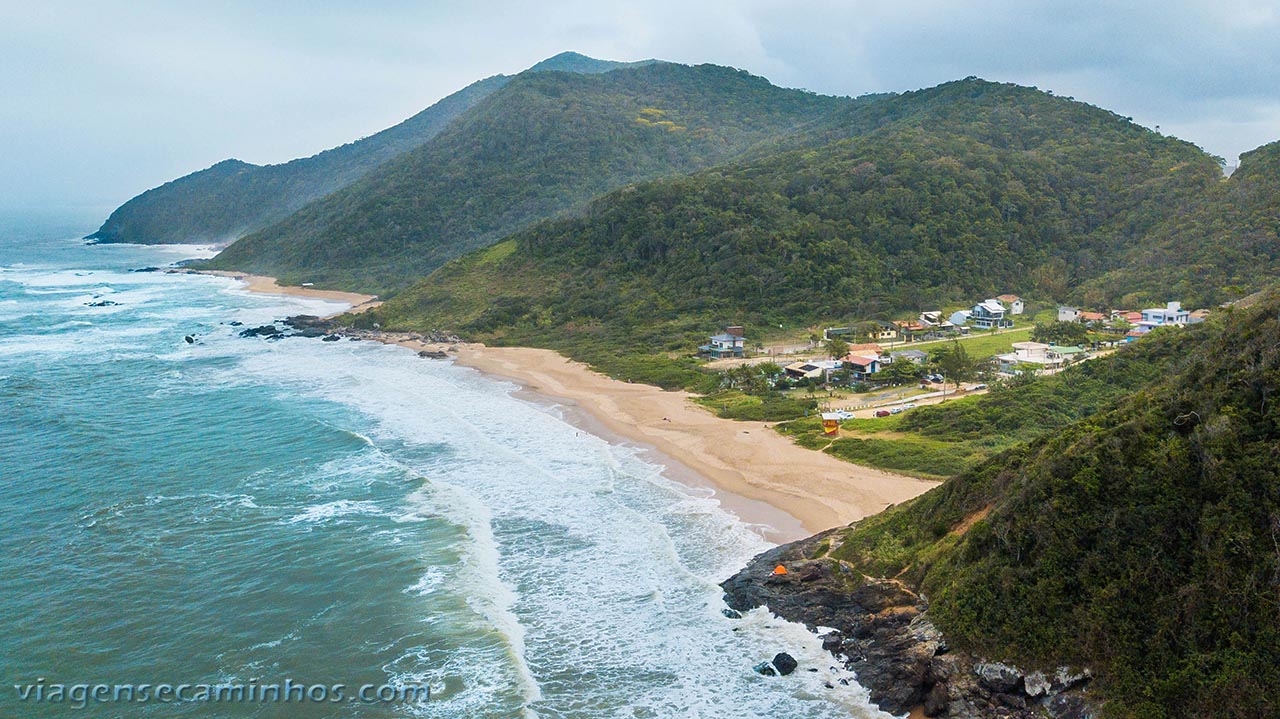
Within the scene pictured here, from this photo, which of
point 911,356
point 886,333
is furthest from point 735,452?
point 886,333

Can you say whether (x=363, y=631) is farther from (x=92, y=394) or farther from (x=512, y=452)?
(x=92, y=394)

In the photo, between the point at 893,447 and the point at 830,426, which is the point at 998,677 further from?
the point at 830,426

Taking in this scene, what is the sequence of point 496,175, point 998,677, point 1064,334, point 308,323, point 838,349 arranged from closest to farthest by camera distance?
point 998,677 < point 838,349 < point 1064,334 < point 308,323 < point 496,175

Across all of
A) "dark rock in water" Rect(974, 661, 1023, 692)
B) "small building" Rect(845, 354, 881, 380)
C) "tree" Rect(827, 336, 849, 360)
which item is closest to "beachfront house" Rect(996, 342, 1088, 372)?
"small building" Rect(845, 354, 881, 380)

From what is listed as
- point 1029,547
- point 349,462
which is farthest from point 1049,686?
point 349,462

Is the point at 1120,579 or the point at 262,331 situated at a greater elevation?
the point at 262,331

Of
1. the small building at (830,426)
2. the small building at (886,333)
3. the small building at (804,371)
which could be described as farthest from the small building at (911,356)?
the small building at (830,426)
